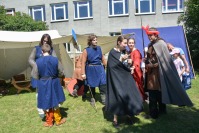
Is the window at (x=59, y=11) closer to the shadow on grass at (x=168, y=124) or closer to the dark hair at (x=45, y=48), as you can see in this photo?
the dark hair at (x=45, y=48)

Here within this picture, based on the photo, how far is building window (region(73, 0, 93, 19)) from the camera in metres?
19.0

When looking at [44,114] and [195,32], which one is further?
[195,32]

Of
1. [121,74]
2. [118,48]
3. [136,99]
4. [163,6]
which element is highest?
[163,6]

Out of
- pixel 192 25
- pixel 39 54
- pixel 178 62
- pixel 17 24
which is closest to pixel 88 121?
pixel 39 54

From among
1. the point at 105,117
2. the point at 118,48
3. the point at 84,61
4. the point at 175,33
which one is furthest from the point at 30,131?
the point at 175,33

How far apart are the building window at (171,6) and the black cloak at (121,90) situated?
45.6 feet

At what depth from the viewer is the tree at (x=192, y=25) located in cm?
1145

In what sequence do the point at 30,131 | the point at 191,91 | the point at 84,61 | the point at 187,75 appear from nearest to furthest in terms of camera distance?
the point at 30,131 < the point at 84,61 < the point at 187,75 < the point at 191,91

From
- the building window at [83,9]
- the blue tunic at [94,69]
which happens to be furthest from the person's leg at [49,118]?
the building window at [83,9]

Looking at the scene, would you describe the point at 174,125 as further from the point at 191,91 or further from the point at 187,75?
the point at 191,91

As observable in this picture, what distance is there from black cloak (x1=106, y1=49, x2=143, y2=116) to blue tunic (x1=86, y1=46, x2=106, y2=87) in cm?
124

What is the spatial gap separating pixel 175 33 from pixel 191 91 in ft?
12.3

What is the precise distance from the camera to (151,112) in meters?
4.73

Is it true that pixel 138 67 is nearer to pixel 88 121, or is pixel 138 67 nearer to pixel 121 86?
pixel 121 86
